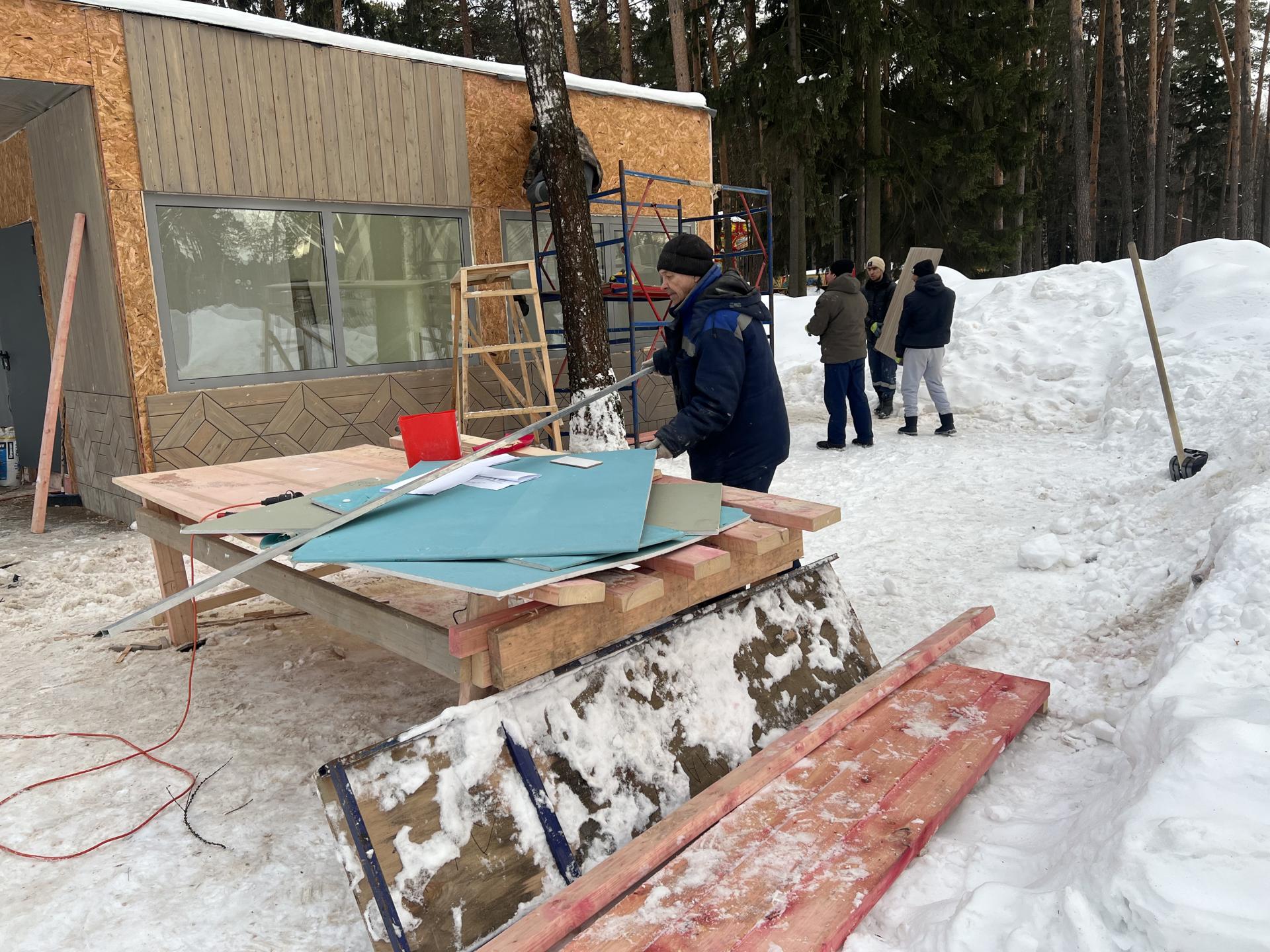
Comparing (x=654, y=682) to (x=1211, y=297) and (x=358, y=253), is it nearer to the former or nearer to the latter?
(x=358, y=253)

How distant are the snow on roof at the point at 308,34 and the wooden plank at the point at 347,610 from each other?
4.94 metres

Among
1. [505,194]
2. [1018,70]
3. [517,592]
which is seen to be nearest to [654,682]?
[517,592]

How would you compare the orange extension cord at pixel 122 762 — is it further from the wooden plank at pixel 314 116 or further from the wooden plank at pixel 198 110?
the wooden plank at pixel 314 116

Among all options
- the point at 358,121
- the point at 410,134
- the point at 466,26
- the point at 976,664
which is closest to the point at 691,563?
the point at 976,664

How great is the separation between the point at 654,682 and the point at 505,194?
7.08m

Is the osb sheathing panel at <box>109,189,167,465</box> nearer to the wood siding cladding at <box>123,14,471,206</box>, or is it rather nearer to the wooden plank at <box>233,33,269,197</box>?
the wood siding cladding at <box>123,14,471,206</box>

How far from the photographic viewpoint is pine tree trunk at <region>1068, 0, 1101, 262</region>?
20719 millimetres

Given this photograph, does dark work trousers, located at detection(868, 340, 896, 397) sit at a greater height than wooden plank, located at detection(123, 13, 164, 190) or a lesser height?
lesser

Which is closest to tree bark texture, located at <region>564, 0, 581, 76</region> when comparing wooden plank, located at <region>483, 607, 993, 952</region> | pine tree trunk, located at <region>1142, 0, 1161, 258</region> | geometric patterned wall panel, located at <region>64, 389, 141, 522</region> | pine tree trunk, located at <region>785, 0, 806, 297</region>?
pine tree trunk, located at <region>785, 0, 806, 297</region>

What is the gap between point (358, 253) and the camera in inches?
314

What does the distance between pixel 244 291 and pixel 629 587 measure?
631 cm

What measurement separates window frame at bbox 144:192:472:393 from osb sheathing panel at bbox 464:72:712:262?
357 mm

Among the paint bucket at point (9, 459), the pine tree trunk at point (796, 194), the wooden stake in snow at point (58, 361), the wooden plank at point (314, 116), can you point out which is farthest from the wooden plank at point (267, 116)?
the pine tree trunk at point (796, 194)

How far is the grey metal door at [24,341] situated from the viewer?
8.09m
